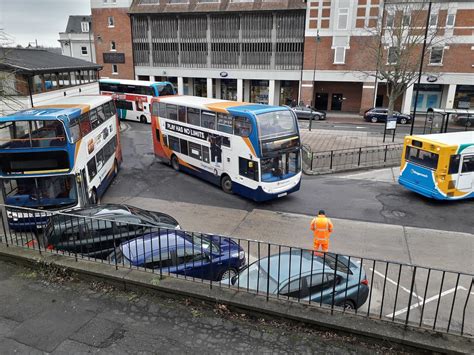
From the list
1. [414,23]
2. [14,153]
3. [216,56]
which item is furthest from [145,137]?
[414,23]

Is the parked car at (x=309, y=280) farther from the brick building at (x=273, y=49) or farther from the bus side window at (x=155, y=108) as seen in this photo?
the brick building at (x=273, y=49)

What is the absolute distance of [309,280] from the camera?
679cm

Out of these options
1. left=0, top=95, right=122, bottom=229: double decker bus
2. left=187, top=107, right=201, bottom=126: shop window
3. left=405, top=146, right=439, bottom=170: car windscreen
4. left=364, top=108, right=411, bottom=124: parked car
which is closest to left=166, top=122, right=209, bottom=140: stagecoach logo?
left=187, top=107, right=201, bottom=126: shop window

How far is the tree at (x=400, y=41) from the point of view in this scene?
31.6 metres

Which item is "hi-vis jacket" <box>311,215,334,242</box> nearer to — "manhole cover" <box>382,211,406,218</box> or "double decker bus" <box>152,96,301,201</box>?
"double decker bus" <box>152,96,301,201</box>

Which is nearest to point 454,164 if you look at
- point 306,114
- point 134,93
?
point 306,114

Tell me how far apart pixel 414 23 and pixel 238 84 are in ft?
68.0

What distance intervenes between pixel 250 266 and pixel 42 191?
7874 millimetres

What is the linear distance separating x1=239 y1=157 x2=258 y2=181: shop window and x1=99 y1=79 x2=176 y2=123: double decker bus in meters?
20.4

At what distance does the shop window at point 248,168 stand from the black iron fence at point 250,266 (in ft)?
19.2

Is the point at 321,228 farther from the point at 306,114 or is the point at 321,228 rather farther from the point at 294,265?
the point at 306,114

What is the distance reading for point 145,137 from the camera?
29797 mm

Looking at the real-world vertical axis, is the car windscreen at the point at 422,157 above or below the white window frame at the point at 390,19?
below

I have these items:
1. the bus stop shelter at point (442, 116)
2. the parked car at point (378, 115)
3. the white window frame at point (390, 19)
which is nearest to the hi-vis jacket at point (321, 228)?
the bus stop shelter at point (442, 116)
